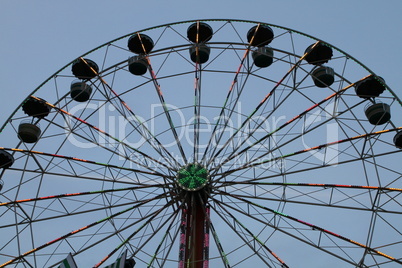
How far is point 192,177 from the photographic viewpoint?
20359 mm

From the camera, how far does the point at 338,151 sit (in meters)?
21.0

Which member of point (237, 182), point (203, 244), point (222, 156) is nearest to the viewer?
point (203, 244)

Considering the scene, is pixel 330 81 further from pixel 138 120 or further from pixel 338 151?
pixel 138 120

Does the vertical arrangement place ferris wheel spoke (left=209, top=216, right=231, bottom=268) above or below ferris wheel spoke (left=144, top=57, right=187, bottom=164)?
below

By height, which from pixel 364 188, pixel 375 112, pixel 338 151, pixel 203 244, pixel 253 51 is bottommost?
pixel 203 244

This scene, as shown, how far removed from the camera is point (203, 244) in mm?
18594

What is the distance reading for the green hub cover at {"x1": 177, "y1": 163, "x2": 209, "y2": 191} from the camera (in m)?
20.1

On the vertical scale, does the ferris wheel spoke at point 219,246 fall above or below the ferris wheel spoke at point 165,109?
below

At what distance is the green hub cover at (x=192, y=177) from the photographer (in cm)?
2005

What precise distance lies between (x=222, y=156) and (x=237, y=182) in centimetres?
196

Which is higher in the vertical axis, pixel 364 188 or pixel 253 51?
pixel 253 51

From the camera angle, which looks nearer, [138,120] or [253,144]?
[253,144]

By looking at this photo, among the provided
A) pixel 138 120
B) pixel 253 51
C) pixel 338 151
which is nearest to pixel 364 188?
pixel 338 151

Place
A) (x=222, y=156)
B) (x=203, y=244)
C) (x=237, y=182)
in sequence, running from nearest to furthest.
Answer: (x=203, y=244), (x=237, y=182), (x=222, y=156)
